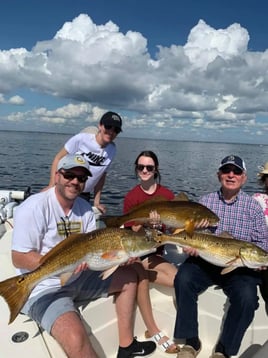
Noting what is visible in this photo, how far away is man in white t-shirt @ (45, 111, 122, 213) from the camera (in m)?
5.46

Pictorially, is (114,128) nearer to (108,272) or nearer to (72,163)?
(72,163)

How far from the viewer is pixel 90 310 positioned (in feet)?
11.8

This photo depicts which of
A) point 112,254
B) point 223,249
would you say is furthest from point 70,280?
point 223,249

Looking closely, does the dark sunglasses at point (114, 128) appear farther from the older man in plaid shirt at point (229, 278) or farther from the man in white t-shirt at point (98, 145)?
the older man in plaid shirt at point (229, 278)

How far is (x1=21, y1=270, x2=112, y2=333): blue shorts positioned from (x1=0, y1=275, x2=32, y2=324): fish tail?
0.29 meters

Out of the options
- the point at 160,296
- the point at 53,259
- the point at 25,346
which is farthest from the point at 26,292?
the point at 160,296

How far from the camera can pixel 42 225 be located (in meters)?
3.32

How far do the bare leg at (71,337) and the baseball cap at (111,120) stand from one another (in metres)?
3.18

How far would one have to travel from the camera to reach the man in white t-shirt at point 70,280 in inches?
116

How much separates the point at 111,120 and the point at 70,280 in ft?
9.06

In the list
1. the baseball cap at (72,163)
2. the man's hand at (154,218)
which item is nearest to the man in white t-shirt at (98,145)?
the man's hand at (154,218)

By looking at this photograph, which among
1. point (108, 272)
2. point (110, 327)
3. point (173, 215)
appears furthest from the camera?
point (173, 215)

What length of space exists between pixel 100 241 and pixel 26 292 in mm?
768

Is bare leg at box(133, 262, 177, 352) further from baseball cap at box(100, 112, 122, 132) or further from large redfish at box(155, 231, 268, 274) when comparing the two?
baseball cap at box(100, 112, 122, 132)
